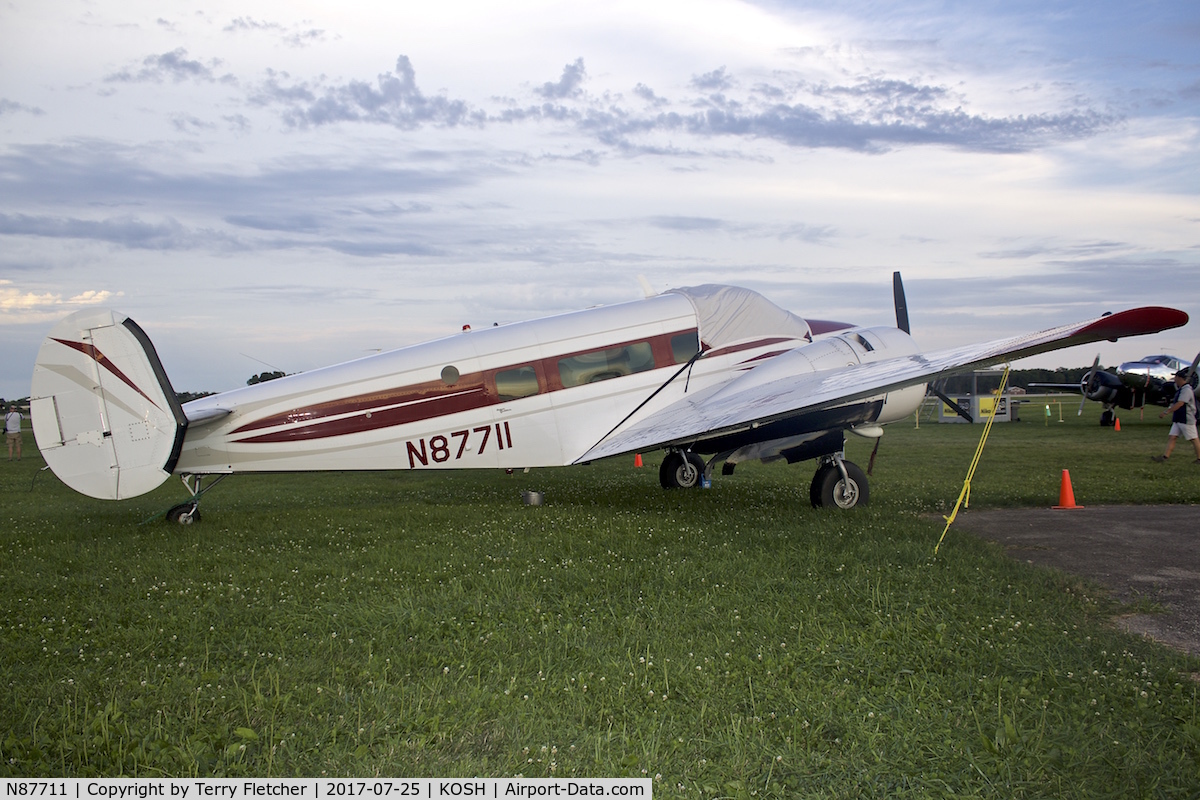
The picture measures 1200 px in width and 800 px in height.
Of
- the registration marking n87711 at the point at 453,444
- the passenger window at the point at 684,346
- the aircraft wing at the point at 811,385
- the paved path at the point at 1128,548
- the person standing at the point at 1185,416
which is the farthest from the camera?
the person standing at the point at 1185,416

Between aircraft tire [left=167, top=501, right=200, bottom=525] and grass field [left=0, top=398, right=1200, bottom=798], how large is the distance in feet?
2.87

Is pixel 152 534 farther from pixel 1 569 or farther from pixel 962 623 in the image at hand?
pixel 962 623

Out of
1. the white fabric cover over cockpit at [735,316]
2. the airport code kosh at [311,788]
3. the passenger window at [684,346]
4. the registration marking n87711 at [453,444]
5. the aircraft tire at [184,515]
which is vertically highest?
the white fabric cover over cockpit at [735,316]

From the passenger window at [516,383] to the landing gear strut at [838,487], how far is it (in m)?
4.37

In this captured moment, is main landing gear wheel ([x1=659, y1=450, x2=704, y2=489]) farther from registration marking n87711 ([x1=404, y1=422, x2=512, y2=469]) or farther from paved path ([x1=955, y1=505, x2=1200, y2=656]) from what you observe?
paved path ([x1=955, y1=505, x2=1200, y2=656])

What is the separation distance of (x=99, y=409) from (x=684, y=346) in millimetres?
8029

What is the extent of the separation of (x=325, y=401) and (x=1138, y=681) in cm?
961

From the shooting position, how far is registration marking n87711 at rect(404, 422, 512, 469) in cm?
1155

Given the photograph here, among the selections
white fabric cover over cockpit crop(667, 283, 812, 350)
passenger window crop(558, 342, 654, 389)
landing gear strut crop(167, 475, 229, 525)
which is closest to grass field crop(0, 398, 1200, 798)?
landing gear strut crop(167, 475, 229, 525)

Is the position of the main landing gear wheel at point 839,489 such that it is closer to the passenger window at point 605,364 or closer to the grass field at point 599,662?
the grass field at point 599,662

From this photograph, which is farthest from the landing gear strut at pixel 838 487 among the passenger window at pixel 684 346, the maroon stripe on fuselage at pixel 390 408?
the maroon stripe on fuselage at pixel 390 408

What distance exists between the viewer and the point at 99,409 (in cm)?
1008

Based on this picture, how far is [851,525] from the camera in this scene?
9.96 meters

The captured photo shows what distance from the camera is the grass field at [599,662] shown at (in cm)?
417
